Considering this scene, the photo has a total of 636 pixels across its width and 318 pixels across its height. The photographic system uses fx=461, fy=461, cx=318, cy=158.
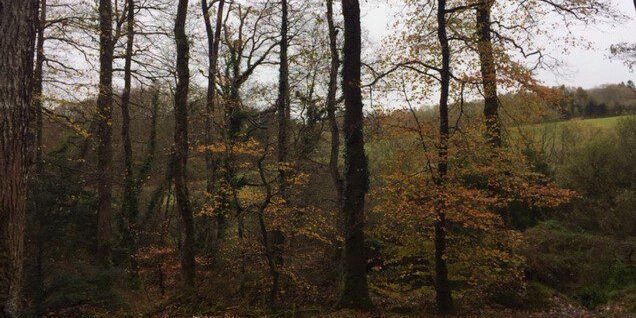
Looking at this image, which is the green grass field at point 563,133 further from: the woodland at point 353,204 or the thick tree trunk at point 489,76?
the thick tree trunk at point 489,76

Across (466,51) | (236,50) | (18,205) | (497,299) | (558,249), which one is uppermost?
(236,50)

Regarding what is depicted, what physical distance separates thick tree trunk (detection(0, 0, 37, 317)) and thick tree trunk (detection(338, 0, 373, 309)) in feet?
22.9

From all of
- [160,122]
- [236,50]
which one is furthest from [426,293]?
[160,122]

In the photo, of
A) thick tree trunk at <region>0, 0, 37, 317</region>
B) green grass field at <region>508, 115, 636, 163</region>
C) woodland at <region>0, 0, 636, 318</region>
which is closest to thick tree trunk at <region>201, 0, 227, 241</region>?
woodland at <region>0, 0, 636, 318</region>

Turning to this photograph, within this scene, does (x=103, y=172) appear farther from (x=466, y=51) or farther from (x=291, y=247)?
(x=466, y=51)

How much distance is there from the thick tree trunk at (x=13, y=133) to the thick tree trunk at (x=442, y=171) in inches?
304

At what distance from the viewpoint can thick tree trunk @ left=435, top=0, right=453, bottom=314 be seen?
31.1 ft

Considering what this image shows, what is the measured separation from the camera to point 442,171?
374 inches

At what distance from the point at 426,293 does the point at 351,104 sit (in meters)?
5.68

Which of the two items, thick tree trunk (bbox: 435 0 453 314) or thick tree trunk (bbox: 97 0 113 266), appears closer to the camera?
thick tree trunk (bbox: 435 0 453 314)

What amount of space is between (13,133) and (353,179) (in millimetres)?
7210

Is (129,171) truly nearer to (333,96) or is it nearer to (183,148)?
(183,148)

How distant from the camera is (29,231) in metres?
12.0

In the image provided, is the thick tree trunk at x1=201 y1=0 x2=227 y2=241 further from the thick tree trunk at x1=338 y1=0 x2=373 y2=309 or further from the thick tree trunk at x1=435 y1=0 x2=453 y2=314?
the thick tree trunk at x1=435 y1=0 x2=453 y2=314
